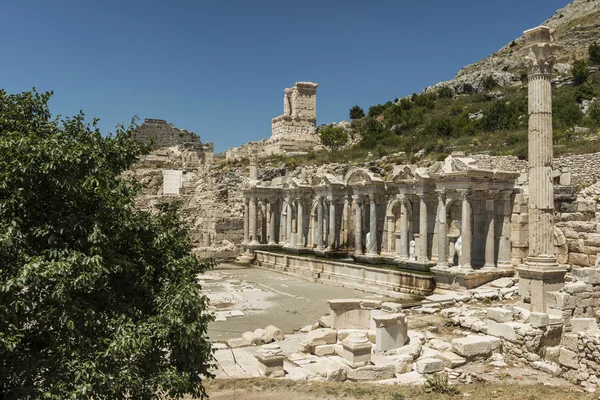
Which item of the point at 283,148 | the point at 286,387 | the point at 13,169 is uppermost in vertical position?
the point at 283,148

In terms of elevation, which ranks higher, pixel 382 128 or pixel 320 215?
pixel 382 128

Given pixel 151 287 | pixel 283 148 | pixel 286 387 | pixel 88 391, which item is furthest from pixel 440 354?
pixel 283 148

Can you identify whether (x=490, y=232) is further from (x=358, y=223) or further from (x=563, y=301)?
(x=358, y=223)

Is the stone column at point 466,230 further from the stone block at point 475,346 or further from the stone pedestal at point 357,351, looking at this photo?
the stone pedestal at point 357,351

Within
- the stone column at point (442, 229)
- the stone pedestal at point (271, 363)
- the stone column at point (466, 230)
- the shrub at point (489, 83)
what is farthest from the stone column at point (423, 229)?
the shrub at point (489, 83)

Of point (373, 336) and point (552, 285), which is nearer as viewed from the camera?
point (373, 336)

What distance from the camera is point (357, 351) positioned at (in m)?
9.95

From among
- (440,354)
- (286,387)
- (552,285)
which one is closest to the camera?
(286,387)

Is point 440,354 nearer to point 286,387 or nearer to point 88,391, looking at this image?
point 286,387

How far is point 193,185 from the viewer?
3988 cm

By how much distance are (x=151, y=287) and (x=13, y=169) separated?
82.9 inches

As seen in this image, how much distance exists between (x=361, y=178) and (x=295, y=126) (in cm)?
3458

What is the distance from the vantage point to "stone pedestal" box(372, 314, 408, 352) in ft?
35.5

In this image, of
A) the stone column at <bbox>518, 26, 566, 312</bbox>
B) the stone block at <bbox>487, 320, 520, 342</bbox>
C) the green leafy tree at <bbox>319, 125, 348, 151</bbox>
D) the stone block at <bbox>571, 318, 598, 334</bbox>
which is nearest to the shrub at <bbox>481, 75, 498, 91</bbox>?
the green leafy tree at <bbox>319, 125, 348, 151</bbox>
